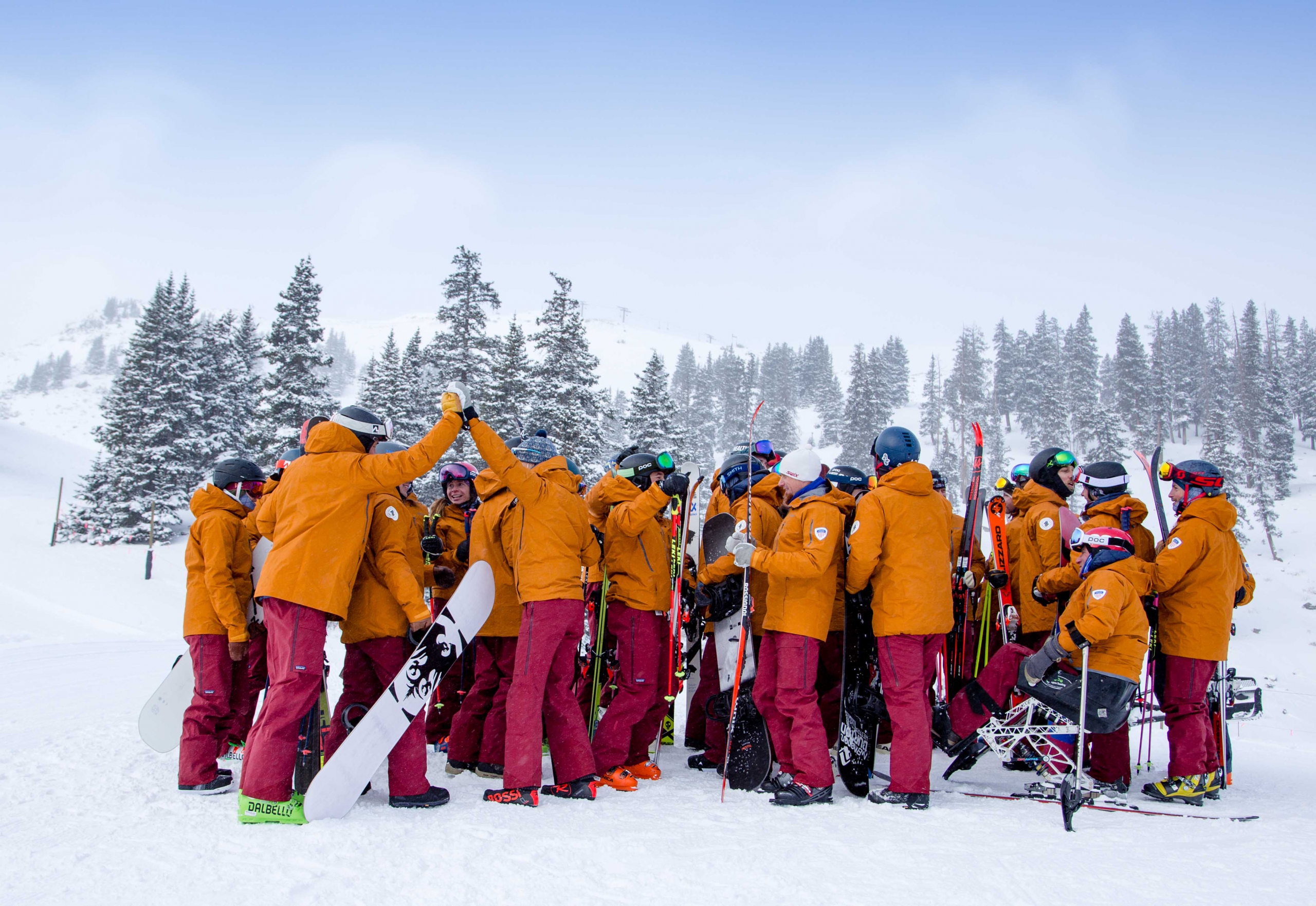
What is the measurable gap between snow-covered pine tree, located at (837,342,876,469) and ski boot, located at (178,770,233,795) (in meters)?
45.7

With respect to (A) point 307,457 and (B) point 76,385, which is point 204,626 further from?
(B) point 76,385

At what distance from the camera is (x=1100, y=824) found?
159 inches

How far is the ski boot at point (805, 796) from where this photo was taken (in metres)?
4.43

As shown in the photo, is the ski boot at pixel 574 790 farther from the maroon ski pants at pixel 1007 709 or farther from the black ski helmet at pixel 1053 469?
the black ski helmet at pixel 1053 469

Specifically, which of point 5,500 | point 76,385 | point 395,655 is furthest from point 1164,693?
point 76,385

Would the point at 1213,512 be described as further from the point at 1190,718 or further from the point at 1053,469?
the point at 1190,718

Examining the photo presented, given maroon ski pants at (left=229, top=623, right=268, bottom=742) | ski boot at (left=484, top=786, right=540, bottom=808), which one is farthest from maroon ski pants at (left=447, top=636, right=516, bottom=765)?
maroon ski pants at (left=229, top=623, right=268, bottom=742)

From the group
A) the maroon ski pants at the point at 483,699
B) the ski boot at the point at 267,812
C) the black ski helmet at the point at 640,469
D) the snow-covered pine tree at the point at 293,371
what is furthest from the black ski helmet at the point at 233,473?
the snow-covered pine tree at the point at 293,371

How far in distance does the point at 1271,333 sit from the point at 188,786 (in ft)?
270

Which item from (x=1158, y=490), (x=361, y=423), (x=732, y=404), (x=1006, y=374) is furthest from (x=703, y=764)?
(x=1006, y=374)

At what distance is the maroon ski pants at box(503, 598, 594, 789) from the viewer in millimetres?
4320

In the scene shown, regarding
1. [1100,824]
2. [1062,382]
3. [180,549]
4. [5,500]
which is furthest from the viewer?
[1062,382]

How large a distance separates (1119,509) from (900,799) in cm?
272

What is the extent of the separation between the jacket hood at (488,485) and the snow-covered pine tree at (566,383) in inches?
790
